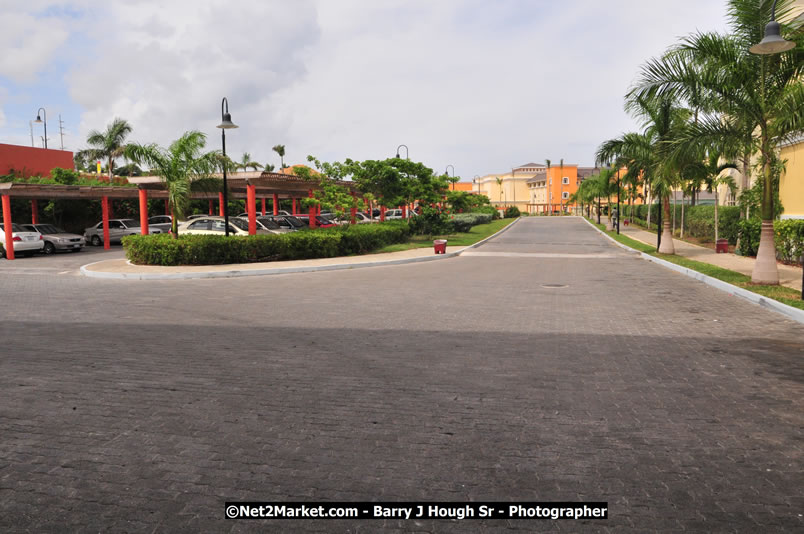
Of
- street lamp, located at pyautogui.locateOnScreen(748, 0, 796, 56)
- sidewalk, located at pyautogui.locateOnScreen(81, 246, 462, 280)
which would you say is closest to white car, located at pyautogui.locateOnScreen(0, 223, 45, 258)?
sidewalk, located at pyautogui.locateOnScreen(81, 246, 462, 280)

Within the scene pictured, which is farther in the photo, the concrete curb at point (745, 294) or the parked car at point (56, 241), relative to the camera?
the parked car at point (56, 241)

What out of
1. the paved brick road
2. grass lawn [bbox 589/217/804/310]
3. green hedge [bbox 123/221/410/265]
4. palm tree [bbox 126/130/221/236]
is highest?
palm tree [bbox 126/130/221/236]

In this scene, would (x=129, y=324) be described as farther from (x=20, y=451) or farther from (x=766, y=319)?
(x=766, y=319)

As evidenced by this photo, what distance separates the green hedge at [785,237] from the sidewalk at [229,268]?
1116 cm

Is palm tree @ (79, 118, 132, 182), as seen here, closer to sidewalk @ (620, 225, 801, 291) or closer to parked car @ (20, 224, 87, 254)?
parked car @ (20, 224, 87, 254)

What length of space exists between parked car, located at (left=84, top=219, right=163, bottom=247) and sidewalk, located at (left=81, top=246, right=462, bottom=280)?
35.9 feet

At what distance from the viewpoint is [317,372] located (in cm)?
627

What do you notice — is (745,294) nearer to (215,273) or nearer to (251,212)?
(215,273)

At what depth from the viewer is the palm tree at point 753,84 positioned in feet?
40.1

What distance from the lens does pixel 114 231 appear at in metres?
30.3

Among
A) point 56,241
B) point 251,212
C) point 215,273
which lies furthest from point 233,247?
point 56,241

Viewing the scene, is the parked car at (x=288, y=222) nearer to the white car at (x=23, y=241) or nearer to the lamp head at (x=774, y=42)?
the white car at (x=23, y=241)

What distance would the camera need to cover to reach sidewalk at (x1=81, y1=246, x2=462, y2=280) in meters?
16.2

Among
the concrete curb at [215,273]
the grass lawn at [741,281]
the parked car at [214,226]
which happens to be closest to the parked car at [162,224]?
the parked car at [214,226]
